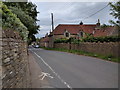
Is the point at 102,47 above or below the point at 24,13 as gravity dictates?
below

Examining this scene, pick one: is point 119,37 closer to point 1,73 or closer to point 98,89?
point 98,89

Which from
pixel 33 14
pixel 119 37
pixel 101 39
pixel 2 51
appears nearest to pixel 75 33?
pixel 33 14

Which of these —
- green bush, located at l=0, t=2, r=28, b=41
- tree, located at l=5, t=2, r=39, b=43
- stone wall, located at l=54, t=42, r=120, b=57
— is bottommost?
stone wall, located at l=54, t=42, r=120, b=57

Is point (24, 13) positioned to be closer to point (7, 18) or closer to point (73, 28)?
point (7, 18)

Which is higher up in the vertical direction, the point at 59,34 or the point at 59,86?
the point at 59,34

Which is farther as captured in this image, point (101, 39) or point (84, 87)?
point (101, 39)

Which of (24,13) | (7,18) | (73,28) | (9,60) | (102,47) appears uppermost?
(73,28)

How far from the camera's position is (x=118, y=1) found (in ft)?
60.8

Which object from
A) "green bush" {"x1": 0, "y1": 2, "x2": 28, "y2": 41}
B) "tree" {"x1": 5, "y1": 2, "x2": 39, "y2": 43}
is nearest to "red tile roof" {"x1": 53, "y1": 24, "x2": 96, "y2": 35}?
"tree" {"x1": 5, "y1": 2, "x2": 39, "y2": 43}

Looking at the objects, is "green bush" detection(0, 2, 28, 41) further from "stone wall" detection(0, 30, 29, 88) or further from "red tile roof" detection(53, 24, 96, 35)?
"red tile roof" detection(53, 24, 96, 35)

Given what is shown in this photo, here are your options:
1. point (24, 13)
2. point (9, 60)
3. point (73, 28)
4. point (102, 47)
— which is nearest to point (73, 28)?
point (73, 28)

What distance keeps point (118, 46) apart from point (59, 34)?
41.3 meters

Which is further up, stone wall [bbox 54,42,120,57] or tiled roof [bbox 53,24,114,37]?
tiled roof [bbox 53,24,114,37]

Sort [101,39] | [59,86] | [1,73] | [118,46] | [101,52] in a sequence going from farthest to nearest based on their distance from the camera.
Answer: [101,39] → [101,52] → [118,46] → [59,86] → [1,73]
